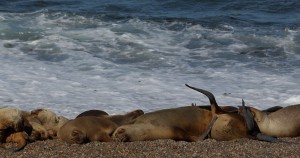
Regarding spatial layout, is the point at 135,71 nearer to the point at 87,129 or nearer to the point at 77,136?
the point at 87,129

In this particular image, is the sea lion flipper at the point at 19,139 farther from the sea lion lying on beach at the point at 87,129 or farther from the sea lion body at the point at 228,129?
the sea lion body at the point at 228,129

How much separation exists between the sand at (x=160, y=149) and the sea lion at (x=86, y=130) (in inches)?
3.1

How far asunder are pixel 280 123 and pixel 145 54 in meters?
5.21

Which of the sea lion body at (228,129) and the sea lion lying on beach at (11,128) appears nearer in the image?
the sea lion lying on beach at (11,128)

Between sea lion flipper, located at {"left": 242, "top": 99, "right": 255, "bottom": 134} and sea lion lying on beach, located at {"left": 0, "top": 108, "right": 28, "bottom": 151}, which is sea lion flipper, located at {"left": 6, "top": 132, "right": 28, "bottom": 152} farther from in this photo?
sea lion flipper, located at {"left": 242, "top": 99, "right": 255, "bottom": 134}

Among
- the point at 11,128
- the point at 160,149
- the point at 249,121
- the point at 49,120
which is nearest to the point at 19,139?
the point at 11,128

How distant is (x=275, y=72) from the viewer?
1055 centimetres

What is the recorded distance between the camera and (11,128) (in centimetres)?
664

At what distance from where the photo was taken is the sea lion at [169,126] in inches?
264

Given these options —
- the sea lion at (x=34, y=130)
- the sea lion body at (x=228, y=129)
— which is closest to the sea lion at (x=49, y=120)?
the sea lion at (x=34, y=130)

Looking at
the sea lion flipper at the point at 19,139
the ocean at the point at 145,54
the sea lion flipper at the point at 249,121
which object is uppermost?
the sea lion flipper at the point at 249,121

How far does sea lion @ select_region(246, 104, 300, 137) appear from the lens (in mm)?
7039

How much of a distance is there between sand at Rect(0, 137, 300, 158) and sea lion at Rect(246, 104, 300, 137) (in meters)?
0.44

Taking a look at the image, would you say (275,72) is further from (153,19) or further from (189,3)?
(189,3)
